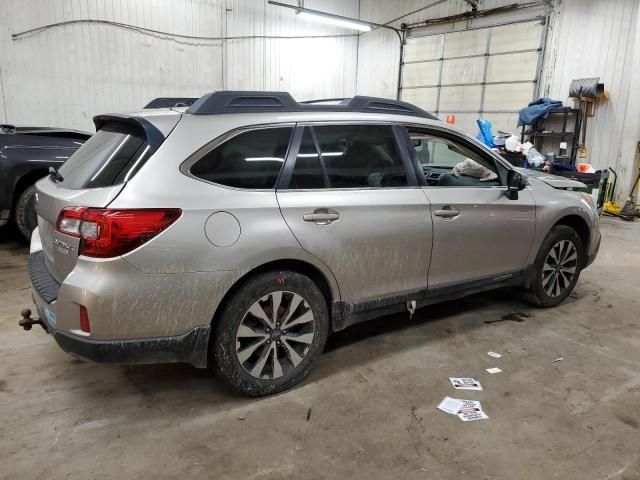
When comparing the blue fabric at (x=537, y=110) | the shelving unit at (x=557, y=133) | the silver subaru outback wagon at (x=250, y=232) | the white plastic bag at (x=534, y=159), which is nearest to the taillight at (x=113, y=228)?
the silver subaru outback wagon at (x=250, y=232)

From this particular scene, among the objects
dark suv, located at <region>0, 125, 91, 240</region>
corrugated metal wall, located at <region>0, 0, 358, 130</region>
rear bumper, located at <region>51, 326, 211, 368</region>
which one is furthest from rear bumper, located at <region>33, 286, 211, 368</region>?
corrugated metal wall, located at <region>0, 0, 358, 130</region>

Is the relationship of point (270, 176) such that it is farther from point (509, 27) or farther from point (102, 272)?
point (509, 27)

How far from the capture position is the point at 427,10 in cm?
1257

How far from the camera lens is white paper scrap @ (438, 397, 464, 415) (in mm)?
2496

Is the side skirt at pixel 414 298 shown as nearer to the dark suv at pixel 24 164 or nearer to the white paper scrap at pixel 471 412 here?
the white paper scrap at pixel 471 412

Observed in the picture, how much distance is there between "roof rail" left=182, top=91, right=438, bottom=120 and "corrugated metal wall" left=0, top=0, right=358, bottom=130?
820 centimetres

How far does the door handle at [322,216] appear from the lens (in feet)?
8.09

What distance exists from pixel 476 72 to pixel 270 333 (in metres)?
10.9

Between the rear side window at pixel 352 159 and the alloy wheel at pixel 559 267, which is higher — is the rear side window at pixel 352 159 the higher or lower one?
the higher one

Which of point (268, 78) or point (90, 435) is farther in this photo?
point (268, 78)

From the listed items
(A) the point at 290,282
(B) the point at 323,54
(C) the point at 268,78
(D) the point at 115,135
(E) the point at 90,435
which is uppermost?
(B) the point at 323,54

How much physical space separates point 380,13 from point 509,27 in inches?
168

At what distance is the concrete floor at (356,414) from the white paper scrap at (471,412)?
Result: 51mm

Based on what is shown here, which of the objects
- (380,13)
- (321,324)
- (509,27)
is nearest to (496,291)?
(321,324)
